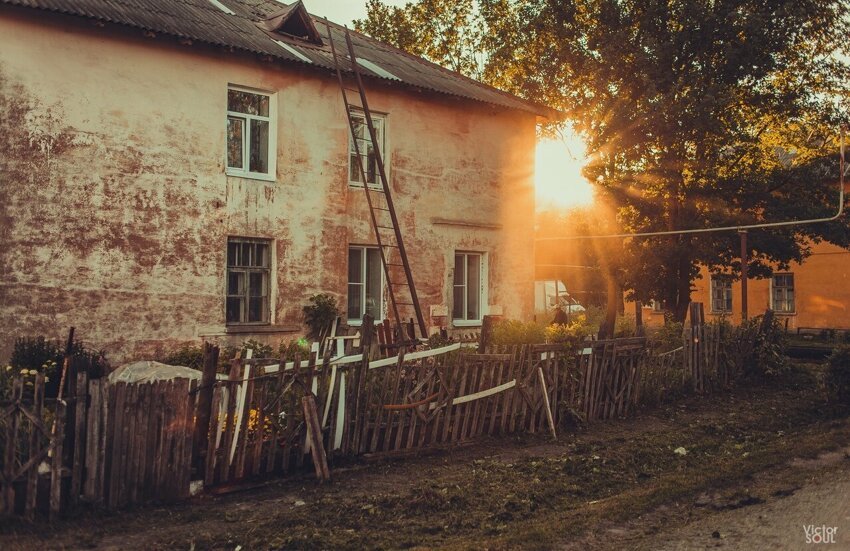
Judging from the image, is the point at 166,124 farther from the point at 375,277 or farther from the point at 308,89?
the point at 375,277

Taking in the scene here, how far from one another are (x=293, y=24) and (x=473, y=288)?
276 inches

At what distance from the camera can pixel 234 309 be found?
14.0 meters

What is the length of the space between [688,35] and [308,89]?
43.8 ft

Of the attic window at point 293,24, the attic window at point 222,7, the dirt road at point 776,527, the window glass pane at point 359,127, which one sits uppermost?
the attic window at point 222,7

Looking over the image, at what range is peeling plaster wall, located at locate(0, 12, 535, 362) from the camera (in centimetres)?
1189

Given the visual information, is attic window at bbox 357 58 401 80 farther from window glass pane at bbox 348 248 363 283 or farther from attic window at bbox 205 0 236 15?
window glass pane at bbox 348 248 363 283

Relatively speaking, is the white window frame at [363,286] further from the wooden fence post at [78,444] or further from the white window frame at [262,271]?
the wooden fence post at [78,444]

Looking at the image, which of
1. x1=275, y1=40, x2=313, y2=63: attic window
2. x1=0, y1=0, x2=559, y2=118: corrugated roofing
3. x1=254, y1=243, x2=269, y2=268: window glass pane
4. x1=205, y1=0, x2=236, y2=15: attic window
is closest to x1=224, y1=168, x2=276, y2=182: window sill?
x1=254, y1=243, x2=269, y2=268: window glass pane

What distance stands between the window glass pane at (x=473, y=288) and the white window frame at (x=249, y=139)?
17.8 ft

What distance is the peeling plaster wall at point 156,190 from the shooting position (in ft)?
39.0

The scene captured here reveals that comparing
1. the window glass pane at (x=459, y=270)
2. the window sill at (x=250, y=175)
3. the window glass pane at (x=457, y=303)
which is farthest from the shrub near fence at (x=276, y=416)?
the window glass pane at (x=459, y=270)

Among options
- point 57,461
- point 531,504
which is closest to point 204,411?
point 57,461

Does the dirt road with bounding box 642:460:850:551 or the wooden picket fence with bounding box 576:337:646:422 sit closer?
the dirt road with bounding box 642:460:850:551

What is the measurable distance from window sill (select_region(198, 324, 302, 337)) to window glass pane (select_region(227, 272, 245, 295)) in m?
0.65
